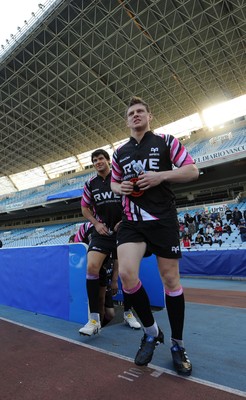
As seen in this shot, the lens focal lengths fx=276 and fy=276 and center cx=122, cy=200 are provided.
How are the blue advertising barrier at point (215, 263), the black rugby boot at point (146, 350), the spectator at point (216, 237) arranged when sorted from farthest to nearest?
the spectator at point (216, 237) → the blue advertising barrier at point (215, 263) → the black rugby boot at point (146, 350)

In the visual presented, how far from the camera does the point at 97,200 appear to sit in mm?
3113

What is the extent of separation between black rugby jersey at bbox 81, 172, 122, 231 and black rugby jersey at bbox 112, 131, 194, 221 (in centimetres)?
92

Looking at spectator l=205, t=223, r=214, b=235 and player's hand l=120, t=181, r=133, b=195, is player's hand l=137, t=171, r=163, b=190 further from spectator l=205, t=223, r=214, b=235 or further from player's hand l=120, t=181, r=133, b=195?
spectator l=205, t=223, r=214, b=235

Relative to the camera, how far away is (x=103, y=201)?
3.07 metres

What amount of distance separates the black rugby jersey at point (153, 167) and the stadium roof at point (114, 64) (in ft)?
54.5

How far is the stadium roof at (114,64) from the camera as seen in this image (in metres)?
16.0

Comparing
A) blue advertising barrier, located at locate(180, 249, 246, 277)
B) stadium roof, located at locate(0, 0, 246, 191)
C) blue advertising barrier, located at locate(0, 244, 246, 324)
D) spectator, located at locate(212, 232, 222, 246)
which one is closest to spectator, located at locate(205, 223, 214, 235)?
spectator, located at locate(212, 232, 222, 246)

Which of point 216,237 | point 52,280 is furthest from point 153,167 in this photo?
point 216,237

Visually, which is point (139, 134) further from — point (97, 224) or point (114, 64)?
point (114, 64)

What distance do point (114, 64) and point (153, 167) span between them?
19919 mm

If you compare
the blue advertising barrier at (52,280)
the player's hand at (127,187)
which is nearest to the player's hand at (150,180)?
the player's hand at (127,187)

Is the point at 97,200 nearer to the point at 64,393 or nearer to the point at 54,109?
the point at 64,393

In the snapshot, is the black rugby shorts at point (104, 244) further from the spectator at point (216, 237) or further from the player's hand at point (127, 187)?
the spectator at point (216, 237)

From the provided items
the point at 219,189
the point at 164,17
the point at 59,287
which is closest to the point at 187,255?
the point at 59,287
